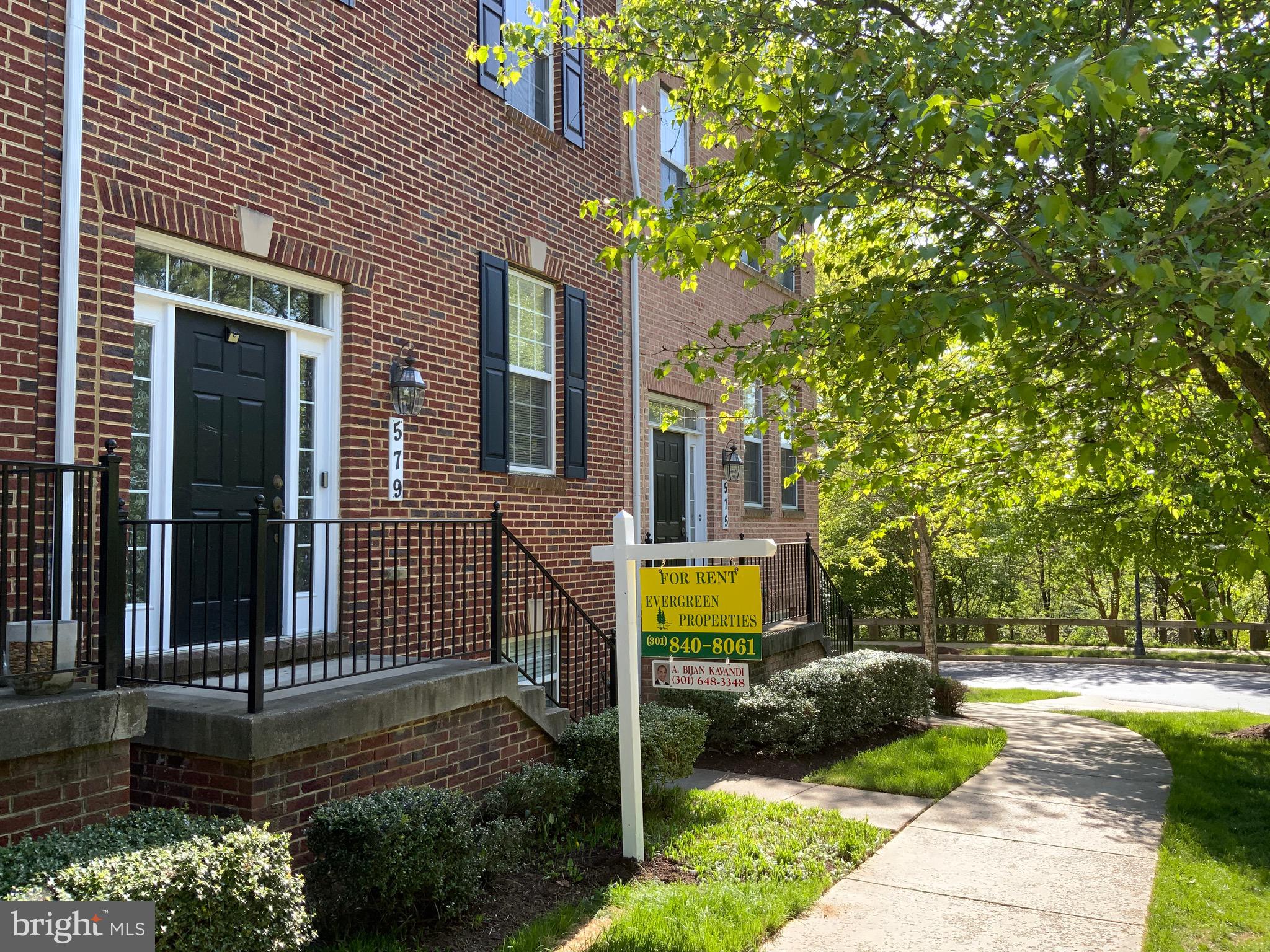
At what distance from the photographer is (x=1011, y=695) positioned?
16.1m

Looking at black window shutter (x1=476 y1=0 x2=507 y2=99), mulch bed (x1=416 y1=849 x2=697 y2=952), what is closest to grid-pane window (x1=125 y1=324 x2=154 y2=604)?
mulch bed (x1=416 y1=849 x2=697 y2=952)

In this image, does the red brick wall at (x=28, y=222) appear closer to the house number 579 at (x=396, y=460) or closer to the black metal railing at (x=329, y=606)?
the black metal railing at (x=329, y=606)

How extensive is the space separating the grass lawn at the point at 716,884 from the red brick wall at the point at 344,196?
2900mm

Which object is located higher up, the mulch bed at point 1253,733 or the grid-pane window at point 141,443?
the grid-pane window at point 141,443

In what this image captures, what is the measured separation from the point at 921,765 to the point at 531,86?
711 cm

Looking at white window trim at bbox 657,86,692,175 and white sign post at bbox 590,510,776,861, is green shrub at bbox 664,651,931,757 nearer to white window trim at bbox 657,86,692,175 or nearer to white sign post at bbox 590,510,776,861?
white sign post at bbox 590,510,776,861

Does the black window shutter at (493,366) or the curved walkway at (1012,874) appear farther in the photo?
the black window shutter at (493,366)

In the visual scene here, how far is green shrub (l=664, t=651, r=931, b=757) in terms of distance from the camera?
28.3 ft

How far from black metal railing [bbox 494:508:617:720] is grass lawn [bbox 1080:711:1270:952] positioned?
4.26 meters

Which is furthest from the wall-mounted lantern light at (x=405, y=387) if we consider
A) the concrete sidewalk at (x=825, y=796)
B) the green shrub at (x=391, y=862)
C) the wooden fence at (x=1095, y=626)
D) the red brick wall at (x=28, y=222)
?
the wooden fence at (x=1095, y=626)

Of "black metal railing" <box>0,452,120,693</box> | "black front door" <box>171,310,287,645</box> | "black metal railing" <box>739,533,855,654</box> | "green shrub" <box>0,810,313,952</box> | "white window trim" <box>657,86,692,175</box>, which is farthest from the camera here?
"black metal railing" <box>739,533,855,654</box>

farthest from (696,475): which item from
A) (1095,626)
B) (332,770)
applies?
(1095,626)

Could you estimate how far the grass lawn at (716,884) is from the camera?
14.2ft

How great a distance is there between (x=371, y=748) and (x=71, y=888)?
2.04m
